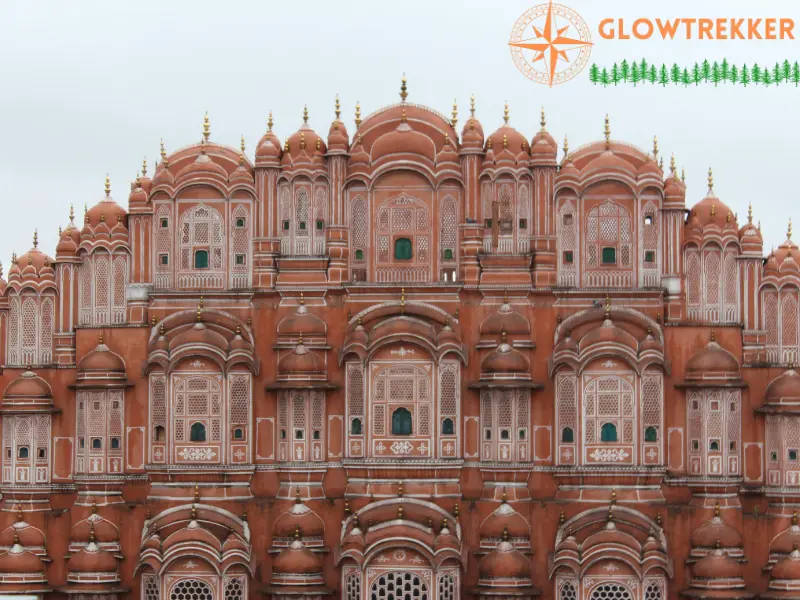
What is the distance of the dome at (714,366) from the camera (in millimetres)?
48969

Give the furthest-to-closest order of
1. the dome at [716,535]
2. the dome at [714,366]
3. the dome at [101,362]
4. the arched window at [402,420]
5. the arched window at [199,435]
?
the dome at [101,362], the arched window at [199,435], the arched window at [402,420], the dome at [714,366], the dome at [716,535]

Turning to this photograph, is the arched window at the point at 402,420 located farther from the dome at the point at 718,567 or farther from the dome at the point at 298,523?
the dome at the point at 718,567

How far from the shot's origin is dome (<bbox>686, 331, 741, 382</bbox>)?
4897 centimetres

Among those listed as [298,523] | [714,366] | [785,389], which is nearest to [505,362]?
[714,366]

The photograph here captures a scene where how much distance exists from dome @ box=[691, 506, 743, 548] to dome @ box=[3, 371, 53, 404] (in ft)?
56.3

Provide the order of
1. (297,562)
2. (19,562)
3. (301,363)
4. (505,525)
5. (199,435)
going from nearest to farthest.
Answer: (297,562) < (505,525) < (301,363) < (19,562) < (199,435)

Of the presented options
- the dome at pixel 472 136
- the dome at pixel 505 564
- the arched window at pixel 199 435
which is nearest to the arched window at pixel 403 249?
the dome at pixel 472 136

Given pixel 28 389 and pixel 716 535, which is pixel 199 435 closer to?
pixel 28 389

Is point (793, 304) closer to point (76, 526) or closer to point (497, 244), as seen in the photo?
point (497, 244)

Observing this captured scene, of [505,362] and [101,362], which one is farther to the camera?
[101,362]

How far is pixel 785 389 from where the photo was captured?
49375 mm

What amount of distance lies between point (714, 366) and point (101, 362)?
15.6 meters

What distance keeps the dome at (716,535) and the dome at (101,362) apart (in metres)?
15.2

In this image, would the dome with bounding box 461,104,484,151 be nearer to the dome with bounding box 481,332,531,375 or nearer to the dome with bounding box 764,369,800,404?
the dome with bounding box 481,332,531,375
